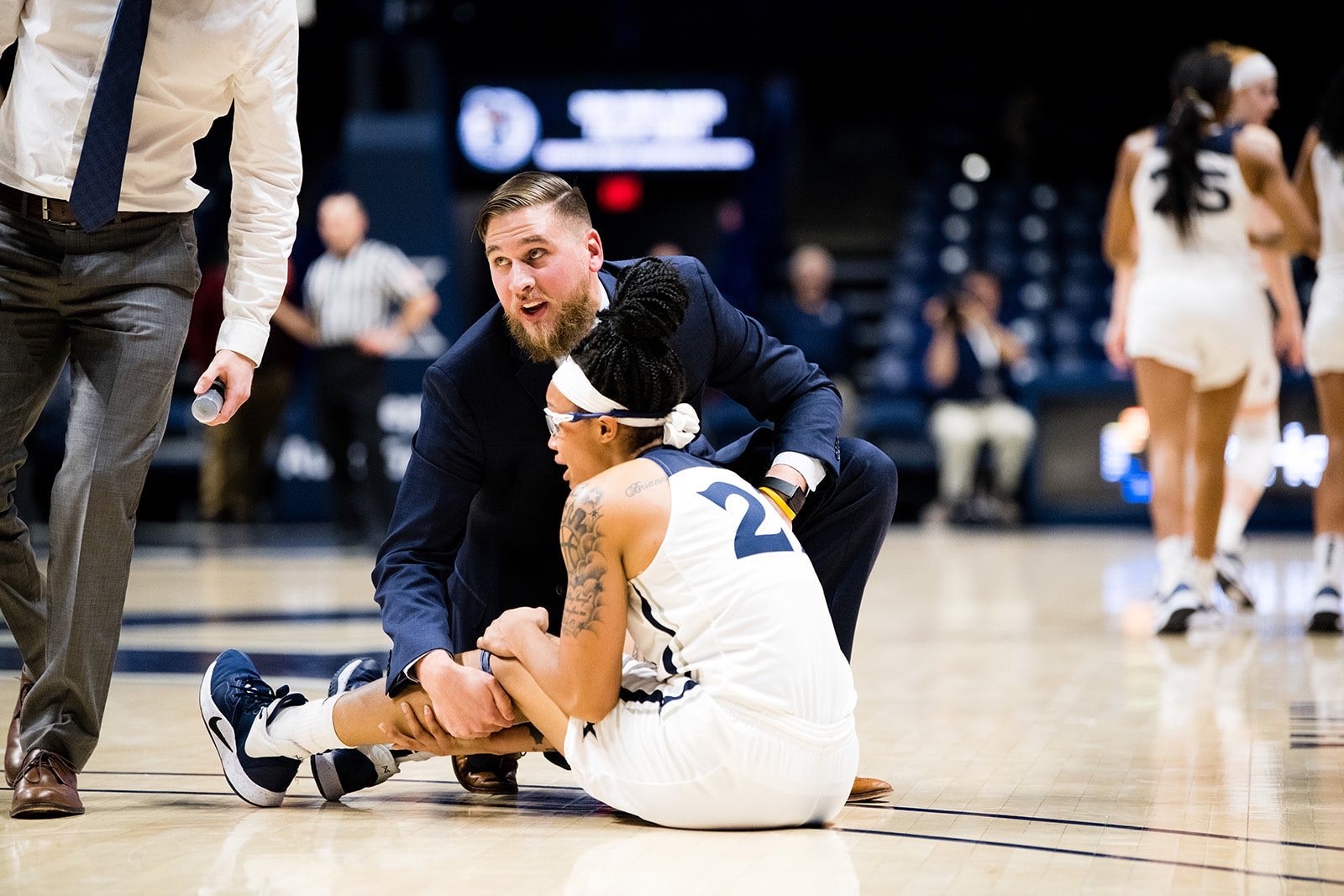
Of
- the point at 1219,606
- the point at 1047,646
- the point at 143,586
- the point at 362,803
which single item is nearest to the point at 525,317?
the point at 362,803

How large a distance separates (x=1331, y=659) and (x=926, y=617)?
5.06 ft

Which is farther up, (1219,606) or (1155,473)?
(1155,473)

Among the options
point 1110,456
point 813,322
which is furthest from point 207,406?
point 1110,456

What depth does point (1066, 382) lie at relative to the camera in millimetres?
11352

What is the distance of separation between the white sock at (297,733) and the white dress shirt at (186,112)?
65 centimetres

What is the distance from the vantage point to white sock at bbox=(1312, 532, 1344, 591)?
568 cm

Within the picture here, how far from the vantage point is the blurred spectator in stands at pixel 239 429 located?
11.1 meters

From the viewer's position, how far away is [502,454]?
310 centimetres

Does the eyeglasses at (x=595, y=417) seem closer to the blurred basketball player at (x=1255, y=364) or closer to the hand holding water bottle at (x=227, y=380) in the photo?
the hand holding water bottle at (x=227, y=380)

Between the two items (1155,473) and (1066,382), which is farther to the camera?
(1066,382)

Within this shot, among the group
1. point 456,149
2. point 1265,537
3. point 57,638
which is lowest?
point 1265,537

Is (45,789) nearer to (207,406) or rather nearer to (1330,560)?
(207,406)

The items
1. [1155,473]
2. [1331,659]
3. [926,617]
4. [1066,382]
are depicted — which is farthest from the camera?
[1066,382]

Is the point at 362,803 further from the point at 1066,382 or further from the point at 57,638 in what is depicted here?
the point at 1066,382
